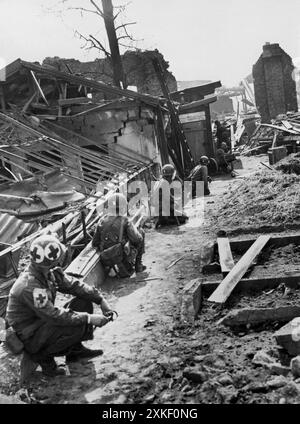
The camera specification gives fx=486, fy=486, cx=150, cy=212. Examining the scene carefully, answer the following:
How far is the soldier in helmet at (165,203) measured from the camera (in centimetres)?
1086

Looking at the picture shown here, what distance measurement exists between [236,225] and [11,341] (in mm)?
5964

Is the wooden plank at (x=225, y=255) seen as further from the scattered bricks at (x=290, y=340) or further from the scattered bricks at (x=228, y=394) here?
the scattered bricks at (x=228, y=394)

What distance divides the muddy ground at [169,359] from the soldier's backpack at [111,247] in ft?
1.65

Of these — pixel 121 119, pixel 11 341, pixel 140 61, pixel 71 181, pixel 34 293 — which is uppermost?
pixel 140 61

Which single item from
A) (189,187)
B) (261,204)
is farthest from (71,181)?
(189,187)

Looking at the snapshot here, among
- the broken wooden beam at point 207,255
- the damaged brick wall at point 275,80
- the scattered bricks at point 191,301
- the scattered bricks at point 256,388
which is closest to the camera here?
the scattered bricks at point 256,388

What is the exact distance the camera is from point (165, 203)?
10875mm

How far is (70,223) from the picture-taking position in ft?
27.9

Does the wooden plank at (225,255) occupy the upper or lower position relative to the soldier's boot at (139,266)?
upper

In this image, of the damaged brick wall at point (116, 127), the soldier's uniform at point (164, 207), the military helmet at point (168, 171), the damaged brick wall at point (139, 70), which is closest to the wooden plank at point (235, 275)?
the soldier's uniform at point (164, 207)

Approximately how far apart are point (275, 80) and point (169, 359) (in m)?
28.3

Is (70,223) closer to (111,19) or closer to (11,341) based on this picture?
(11,341)

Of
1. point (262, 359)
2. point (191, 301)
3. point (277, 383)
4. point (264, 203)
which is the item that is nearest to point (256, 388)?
point (277, 383)

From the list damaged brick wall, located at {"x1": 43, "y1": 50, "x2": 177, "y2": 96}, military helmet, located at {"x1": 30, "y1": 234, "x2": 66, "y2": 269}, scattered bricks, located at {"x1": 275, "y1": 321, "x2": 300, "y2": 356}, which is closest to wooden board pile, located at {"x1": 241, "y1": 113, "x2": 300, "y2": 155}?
damaged brick wall, located at {"x1": 43, "y1": 50, "x2": 177, "y2": 96}
